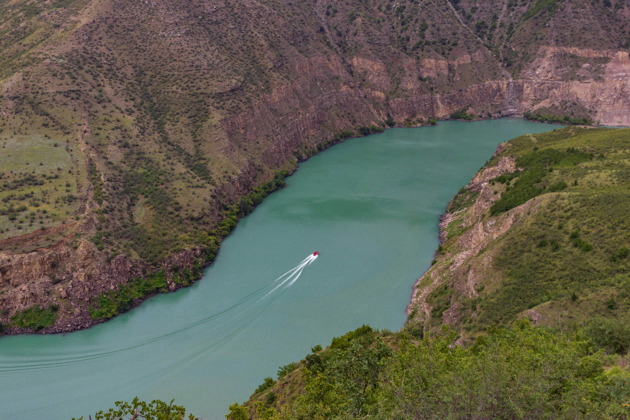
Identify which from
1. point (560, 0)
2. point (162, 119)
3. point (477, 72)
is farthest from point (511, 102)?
point (162, 119)

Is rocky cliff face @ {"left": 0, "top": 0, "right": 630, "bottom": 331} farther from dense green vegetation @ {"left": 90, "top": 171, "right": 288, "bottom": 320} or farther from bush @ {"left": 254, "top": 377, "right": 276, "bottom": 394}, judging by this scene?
bush @ {"left": 254, "top": 377, "right": 276, "bottom": 394}

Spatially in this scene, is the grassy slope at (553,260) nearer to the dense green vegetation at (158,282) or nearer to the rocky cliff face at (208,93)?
the dense green vegetation at (158,282)

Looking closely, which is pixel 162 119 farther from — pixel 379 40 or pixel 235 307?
pixel 379 40

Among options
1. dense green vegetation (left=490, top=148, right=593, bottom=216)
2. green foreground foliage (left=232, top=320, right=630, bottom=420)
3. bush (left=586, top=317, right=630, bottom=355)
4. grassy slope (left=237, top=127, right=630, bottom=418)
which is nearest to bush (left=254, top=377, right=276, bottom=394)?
grassy slope (left=237, top=127, right=630, bottom=418)

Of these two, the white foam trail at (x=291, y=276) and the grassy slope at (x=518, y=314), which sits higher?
the grassy slope at (x=518, y=314)

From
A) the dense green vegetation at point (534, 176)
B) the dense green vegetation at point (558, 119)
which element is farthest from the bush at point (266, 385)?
the dense green vegetation at point (558, 119)

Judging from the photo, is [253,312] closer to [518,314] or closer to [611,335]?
[518,314]

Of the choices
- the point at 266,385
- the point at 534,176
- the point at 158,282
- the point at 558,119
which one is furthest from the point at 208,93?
the point at 558,119
